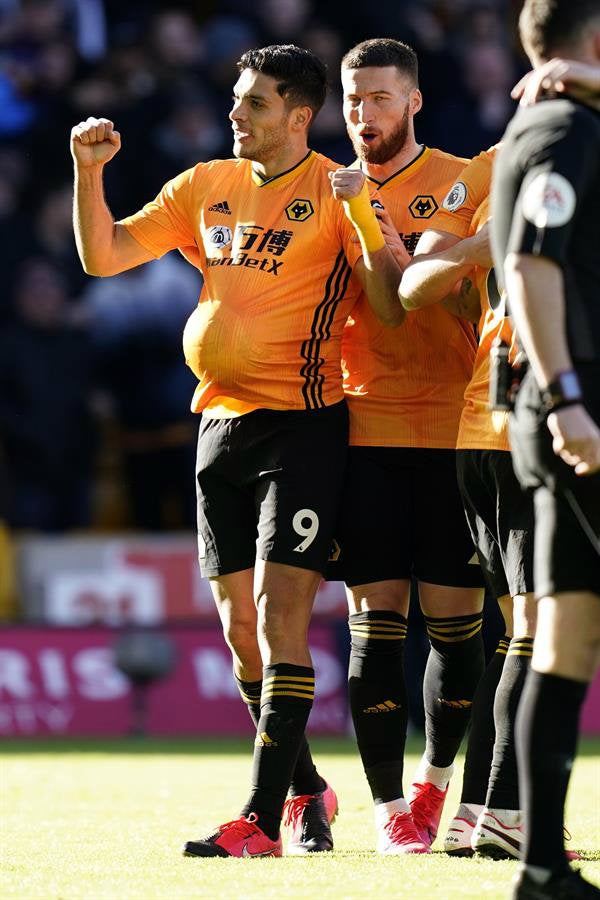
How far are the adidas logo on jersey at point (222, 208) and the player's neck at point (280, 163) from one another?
158 mm

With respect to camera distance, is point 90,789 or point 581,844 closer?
point 581,844

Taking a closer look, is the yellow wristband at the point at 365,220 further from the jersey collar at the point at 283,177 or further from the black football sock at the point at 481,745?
the black football sock at the point at 481,745

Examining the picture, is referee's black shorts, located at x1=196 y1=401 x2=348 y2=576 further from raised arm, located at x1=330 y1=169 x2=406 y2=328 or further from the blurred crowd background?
the blurred crowd background

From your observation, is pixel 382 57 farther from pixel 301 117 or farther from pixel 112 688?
pixel 112 688

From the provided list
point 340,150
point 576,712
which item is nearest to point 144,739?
point 340,150

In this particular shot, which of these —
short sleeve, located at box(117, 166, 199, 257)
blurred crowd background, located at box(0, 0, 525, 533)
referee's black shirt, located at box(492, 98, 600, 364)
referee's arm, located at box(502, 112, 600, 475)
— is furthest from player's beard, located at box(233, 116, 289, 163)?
blurred crowd background, located at box(0, 0, 525, 533)

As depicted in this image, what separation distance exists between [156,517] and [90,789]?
468cm

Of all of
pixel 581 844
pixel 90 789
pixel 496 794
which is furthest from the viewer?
pixel 90 789

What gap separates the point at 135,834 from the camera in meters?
6.19

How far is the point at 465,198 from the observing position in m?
5.64

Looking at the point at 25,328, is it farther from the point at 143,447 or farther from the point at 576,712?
the point at 576,712

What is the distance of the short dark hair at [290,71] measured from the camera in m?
5.90

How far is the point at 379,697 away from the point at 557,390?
6.82ft

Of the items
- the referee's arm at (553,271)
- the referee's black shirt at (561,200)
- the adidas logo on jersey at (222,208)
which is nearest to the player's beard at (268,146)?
the adidas logo on jersey at (222,208)
